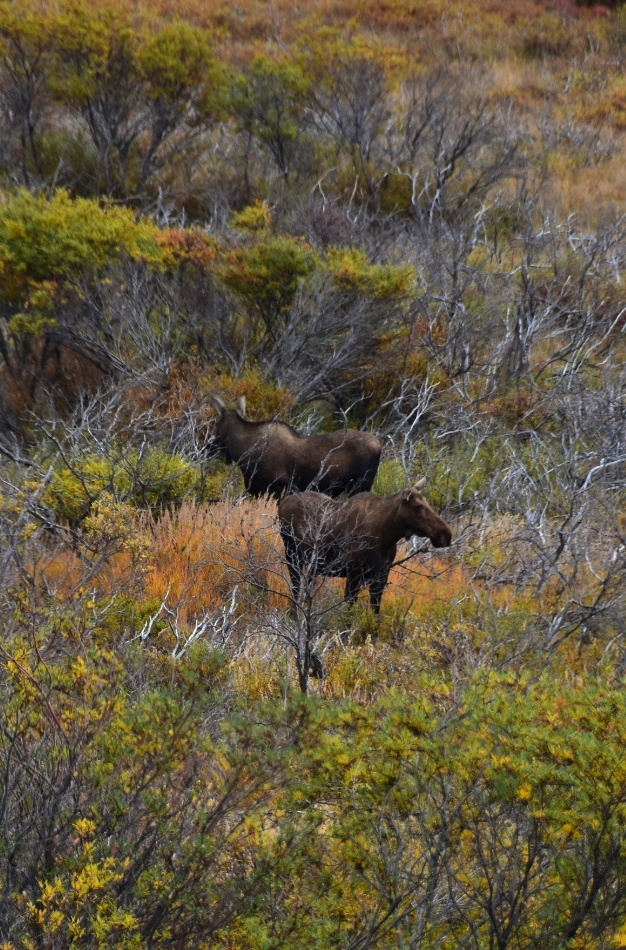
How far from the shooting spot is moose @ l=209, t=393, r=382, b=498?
9.17 m

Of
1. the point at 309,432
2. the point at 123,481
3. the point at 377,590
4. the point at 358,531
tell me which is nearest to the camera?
the point at 358,531

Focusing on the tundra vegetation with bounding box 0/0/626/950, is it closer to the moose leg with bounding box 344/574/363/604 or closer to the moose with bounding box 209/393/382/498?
the moose leg with bounding box 344/574/363/604

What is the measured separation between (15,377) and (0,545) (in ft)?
20.0

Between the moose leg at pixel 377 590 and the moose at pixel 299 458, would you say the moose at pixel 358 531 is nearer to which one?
the moose leg at pixel 377 590

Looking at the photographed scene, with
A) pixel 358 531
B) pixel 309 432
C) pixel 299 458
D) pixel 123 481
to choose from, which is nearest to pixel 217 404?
pixel 299 458

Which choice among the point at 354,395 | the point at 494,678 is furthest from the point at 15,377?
the point at 494,678

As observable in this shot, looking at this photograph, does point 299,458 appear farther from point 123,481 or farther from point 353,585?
point 353,585

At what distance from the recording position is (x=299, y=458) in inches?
368

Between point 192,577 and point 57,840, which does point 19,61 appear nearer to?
point 192,577

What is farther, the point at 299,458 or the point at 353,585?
the point at 299,458

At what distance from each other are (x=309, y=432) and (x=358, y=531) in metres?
4.63

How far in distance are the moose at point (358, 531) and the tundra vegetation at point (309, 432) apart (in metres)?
0.21

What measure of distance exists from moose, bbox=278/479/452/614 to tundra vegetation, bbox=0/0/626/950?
21cm

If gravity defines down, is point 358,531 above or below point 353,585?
above
